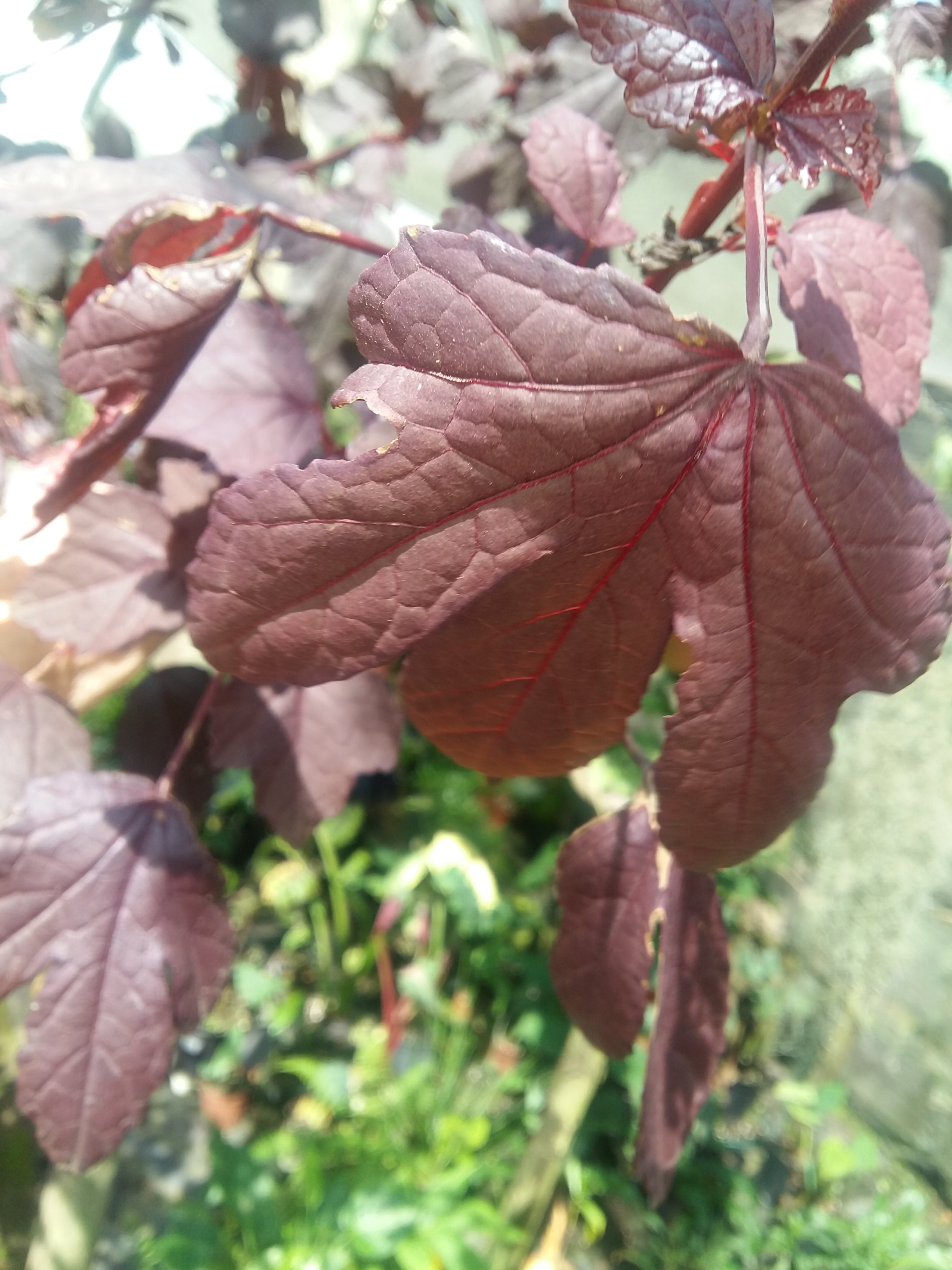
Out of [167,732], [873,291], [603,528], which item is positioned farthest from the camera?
[167,732]

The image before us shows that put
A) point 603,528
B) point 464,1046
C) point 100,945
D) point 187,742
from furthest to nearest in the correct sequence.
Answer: point 464,1046 < point 187,742 < point 100,945 < point 603,528

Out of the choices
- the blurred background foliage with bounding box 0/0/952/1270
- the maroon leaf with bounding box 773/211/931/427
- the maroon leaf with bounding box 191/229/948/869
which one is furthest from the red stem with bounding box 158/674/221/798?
the maroon leaf with bounding box 773/211/931/427

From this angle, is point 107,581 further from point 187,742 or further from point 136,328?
point 136,328

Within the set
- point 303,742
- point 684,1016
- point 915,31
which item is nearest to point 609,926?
point 684,1016

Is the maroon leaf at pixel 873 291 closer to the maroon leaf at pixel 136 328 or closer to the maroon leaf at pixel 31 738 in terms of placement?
the maroon leaf at pixel 136 328

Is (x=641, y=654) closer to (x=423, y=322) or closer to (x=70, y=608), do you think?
(x=423, y=322)

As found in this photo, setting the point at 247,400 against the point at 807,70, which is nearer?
the point at 807,70

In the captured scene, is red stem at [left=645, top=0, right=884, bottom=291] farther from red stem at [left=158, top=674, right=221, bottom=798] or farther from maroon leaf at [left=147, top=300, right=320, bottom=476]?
red stem at [left=158, top=674, right=221, bottom=798]
